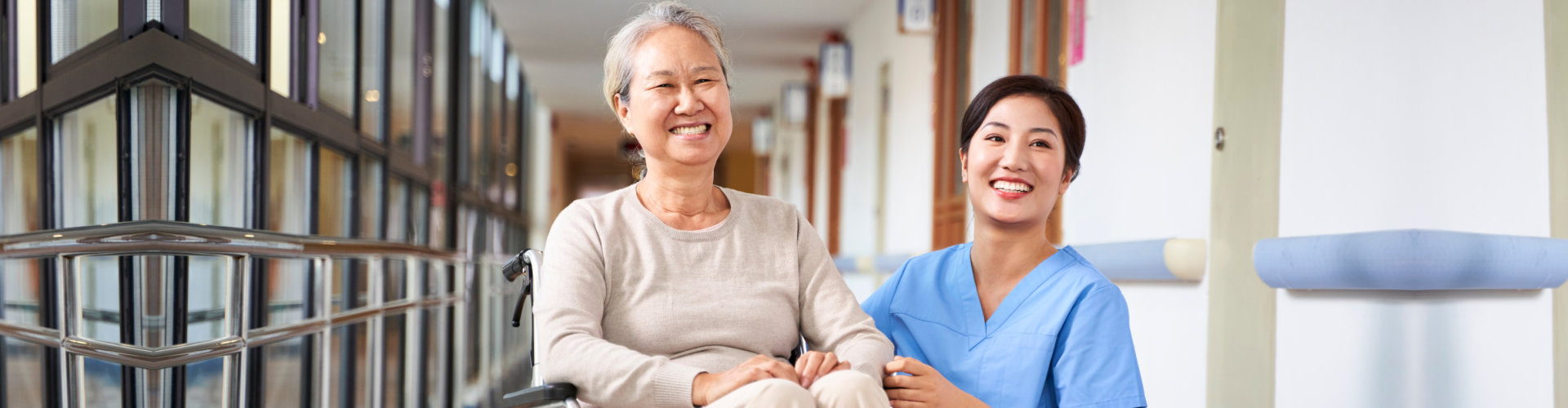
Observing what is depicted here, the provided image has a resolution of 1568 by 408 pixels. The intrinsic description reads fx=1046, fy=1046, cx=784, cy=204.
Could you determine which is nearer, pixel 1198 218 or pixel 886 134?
pixel 1198 218

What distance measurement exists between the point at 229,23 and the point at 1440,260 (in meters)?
2.45

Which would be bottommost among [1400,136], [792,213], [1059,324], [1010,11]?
[1059,324]

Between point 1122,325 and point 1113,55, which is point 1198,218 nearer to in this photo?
point 1113,55

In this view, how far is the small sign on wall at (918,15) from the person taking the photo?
5918 millimetres

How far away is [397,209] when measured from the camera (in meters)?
4.75

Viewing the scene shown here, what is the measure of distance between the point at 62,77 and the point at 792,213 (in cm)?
138

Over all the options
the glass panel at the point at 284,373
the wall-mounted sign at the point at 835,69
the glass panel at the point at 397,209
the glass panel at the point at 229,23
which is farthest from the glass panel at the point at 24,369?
the wall-mounted sign at the point at 835,69

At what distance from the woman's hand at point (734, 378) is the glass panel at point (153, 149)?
1.04m

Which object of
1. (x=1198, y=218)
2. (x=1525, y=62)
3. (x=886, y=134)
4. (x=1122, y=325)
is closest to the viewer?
(x=1122, y=325)

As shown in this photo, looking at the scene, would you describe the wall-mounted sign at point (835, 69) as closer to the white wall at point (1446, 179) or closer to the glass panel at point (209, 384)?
the glass panel at point (209, 384)

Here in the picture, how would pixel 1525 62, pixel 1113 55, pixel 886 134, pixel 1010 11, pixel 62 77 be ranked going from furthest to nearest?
1. pixel 886 134
2. pixel 1010 11
3. pixel 1113 55
4. pixel 62 77
5. pixel 1525 62

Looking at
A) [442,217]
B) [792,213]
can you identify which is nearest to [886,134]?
[442,217]

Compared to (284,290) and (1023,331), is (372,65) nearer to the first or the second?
(284,290)

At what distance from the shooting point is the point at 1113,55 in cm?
333
